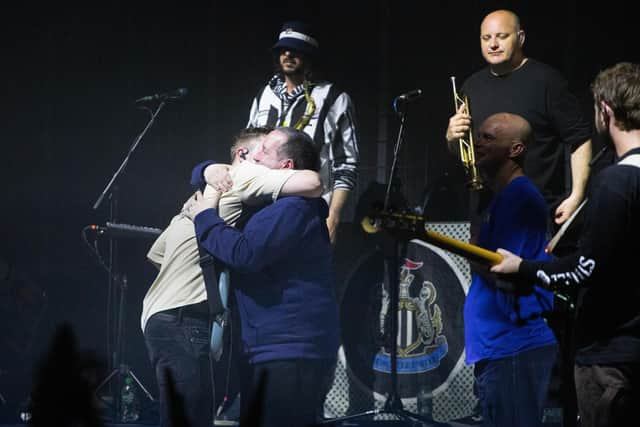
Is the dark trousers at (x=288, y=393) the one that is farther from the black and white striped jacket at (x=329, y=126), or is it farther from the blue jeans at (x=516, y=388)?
the black and white striped jacket at (x=329, y=126)

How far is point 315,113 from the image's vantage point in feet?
16.1

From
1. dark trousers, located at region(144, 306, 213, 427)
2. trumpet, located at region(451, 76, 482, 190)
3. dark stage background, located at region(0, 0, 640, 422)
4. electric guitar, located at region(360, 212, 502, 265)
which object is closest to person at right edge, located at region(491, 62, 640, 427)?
electric guitar, located at region(360, 212, 502, 265)

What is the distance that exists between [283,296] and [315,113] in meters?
2.01

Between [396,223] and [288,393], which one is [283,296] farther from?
[396,223]

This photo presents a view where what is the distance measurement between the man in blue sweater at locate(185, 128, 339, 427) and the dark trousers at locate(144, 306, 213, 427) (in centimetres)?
50

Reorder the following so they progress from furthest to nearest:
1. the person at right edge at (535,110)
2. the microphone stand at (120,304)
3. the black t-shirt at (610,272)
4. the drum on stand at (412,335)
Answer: the microphone stand at (120,304)
the drum on stand at (412,335)
the person at right edge at (535,110)
the black t-shirt at (610,272)

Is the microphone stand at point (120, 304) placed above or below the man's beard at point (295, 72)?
below

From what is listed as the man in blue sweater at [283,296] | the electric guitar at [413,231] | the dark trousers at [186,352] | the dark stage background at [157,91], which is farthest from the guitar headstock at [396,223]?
the dark stage background at [157,91]

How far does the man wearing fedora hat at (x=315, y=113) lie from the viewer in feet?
16.0

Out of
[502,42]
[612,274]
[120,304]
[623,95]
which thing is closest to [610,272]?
[612,274]

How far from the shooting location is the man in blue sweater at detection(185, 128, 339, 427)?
301cm

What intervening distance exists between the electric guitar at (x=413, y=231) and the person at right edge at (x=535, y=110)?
3.93 ft

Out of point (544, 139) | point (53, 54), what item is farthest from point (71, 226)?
point (544, 139)

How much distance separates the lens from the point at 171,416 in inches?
23.2
